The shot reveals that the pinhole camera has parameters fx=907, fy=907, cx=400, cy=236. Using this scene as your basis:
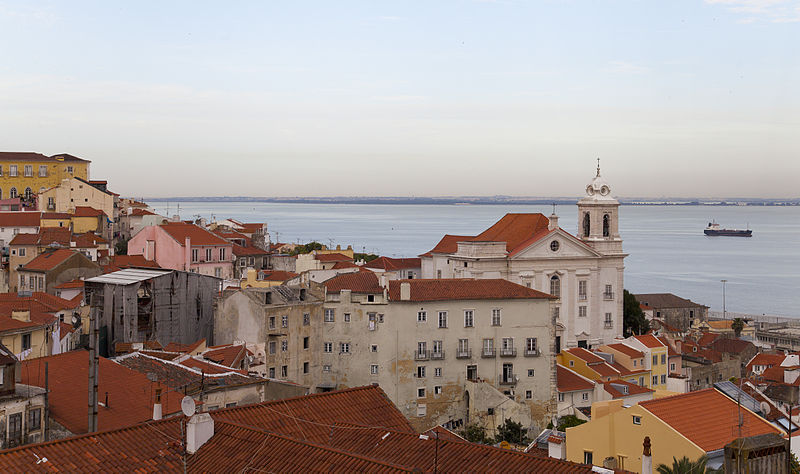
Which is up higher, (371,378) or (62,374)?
(62,374)

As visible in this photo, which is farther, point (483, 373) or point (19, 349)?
point (483, 373)

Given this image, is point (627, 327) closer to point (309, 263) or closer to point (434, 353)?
point (309, 263)

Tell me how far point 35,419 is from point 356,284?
20192 millimetres

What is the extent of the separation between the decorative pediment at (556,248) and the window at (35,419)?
36.9m

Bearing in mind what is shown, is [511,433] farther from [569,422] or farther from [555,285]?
[555,285]

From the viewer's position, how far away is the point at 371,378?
34.5 m

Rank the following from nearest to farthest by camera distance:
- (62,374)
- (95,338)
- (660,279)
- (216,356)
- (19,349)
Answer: (95,338)
(62,374)
(19,349)
(216,356)
(660,279)

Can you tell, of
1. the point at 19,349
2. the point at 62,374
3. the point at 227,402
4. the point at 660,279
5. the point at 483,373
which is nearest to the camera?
the point at 62,374

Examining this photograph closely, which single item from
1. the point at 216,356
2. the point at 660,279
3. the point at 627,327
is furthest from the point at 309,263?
the point at 660,279

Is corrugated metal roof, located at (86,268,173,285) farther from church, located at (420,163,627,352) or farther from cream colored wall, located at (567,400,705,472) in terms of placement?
church, located at (420,163,627,352)

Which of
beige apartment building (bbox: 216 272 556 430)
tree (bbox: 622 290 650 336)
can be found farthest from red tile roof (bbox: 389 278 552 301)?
tree (bbox: 622 290 650 336)

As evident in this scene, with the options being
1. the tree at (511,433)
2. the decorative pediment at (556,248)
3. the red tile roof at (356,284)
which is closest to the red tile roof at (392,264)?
the decorative pediment at (556,248)

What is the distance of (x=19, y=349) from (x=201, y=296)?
11262mm

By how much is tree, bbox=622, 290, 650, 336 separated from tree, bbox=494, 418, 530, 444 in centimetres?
2744
